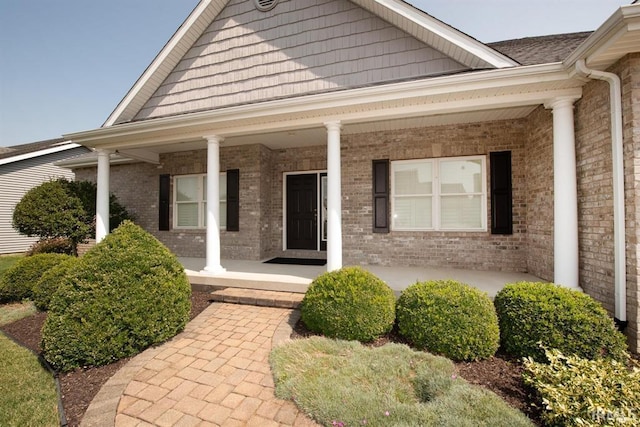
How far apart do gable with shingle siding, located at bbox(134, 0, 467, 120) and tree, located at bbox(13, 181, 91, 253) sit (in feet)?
10.4

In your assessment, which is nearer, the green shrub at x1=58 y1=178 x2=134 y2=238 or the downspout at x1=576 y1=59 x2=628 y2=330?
the downspout at x1=576 y1=59 x2=628 y2=330

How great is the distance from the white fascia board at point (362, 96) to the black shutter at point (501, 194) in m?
2.15

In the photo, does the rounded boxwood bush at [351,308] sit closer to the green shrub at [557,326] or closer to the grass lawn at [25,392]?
the green shrub at [557,326]

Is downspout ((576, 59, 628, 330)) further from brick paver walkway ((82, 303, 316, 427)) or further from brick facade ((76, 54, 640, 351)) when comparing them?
brick paver walkway ((82, 303, 316, 427))

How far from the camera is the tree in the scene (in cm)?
717

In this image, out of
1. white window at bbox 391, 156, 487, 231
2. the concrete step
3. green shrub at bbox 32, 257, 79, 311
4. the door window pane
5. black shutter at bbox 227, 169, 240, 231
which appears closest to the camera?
the concrete step

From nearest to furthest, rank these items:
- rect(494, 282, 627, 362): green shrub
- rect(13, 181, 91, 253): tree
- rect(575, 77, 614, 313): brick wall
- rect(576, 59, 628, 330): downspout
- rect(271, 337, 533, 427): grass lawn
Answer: rect(271, 337, 533, 427): grass lawn
rect(494, 282, 627, 362): green shrub
rect(576, 59, 628, 330): downspout
rect(575, 77, 614, 313): brick wall
rect(13, 181, 91, 253): tree

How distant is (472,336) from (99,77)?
10259 mm

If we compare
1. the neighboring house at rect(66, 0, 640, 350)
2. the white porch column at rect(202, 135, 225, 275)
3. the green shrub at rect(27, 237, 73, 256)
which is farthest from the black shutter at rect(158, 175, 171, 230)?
the white porch column at rect(202, 135, 225, 275)

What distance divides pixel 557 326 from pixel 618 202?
1.61 metres

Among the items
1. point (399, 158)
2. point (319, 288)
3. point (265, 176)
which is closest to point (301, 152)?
point (265, 176)

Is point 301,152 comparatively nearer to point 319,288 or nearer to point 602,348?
point 319,288

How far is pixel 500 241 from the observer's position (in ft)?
18.4

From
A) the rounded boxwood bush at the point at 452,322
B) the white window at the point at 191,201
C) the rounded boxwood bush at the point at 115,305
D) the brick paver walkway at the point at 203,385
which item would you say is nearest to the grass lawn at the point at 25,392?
the rounded boxwood bush at the point at 115,305
